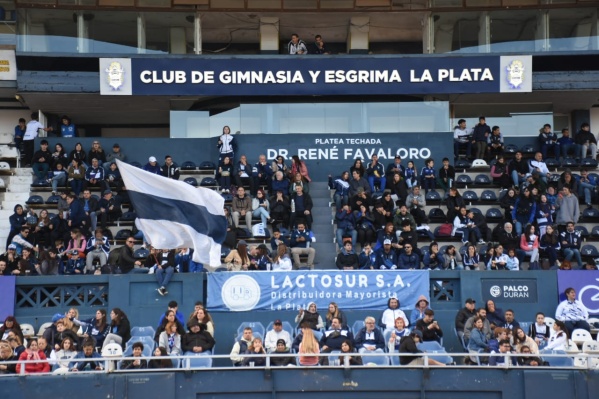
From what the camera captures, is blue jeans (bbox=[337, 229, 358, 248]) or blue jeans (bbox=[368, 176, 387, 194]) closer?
blue jeans (bbox=[337, 229, 358, 248])

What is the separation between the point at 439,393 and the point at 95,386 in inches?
247

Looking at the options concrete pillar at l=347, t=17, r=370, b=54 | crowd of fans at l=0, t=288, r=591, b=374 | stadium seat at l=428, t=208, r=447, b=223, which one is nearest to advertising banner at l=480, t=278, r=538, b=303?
crowd of fans at l=0, t=288, r=591, b=374

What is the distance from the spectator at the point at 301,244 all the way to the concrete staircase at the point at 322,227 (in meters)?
0.78

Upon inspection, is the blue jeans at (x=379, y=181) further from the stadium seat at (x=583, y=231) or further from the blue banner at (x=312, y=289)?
the blue banner at (x=312, y=289)

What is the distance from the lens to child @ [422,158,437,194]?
33.7 meters

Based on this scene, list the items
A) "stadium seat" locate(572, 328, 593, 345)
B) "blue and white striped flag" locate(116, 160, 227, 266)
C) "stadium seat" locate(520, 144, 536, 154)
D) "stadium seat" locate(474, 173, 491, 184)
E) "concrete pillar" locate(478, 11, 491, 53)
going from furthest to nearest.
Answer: "concrete pillar" locate(478, 11, 491, 53) → "stadium seat" locate(520, 144, 536, 154) → "stadium seat" locate(474, 173, 491, 184) → "blue and white striped flag" locate(116, 160, 227, 266) → "stadium seat" locate(572, 328, 593, 345)

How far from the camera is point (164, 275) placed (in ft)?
93.5

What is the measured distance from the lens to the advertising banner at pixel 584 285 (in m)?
28.9

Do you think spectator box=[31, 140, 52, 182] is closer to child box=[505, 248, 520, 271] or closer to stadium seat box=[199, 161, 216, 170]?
stadium seat box=[199, 161, 216, 170]

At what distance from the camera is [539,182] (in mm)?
32969

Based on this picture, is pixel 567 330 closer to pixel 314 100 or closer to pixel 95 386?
pixel 95 386

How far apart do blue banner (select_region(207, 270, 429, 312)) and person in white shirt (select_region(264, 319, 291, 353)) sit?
308 cm

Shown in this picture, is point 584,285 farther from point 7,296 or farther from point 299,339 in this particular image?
point 7,296

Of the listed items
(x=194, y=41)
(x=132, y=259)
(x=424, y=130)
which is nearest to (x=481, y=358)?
(x=132, y=259)
